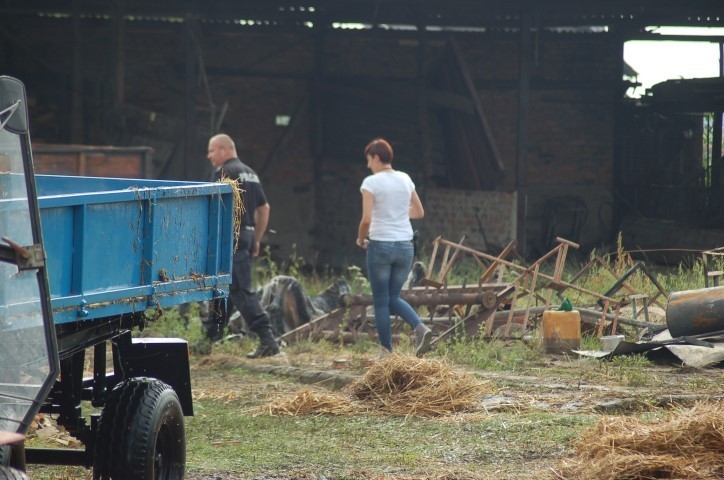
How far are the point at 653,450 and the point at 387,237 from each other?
374 centimetres

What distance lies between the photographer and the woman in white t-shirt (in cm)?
901

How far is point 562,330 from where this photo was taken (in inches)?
367

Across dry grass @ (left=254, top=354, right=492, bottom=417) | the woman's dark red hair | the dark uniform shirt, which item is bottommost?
dry grass @ (left=254, top=354, right=492, bottom=417)

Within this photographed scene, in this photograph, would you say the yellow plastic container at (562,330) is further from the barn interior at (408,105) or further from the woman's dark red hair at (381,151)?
the barn interior at (408,105)

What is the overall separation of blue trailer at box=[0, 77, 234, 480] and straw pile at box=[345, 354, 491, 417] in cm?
183

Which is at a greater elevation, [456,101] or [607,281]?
[456,101]

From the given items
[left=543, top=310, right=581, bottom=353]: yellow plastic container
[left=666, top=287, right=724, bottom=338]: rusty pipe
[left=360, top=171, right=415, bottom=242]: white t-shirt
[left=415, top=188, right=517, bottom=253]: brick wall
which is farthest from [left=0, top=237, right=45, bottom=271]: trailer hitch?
[left=415, top=188, right=517, bottom=253]: brick wall

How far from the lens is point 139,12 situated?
1745 centimetres

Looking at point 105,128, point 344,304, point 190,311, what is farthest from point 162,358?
point 105,128

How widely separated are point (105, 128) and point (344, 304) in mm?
7595

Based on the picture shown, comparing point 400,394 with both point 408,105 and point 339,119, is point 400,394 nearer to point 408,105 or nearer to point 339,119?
point 408,105

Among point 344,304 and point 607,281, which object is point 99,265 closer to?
point 344,304

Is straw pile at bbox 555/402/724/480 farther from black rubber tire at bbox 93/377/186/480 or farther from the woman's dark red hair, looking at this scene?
the woman's dark red hair

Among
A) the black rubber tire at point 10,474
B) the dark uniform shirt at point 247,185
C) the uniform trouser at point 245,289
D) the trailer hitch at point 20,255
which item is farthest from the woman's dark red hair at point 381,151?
the black rubber tire at point 10,474
